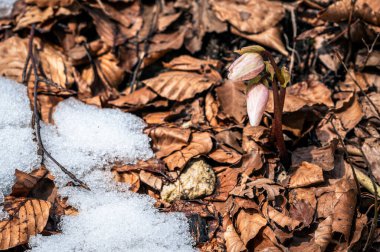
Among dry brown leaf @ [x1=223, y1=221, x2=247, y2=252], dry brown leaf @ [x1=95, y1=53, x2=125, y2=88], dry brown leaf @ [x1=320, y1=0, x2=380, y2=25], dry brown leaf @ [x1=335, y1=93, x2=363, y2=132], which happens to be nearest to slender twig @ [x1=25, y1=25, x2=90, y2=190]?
dry brown leaf @ [x1=95, y1=53, x2=125, y2=88]

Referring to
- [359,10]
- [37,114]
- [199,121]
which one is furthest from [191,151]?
[359,10]

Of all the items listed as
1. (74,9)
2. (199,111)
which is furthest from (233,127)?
(74,9)

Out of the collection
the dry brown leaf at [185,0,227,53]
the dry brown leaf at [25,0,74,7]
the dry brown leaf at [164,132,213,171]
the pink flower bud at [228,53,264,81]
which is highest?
the dry brown leaf at [25,0,74,7]

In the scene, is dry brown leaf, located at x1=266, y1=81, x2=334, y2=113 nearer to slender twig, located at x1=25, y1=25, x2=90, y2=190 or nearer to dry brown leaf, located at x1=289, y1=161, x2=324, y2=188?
dry brown leaf, located at x1=289, y1=161, x2=324, y2=188

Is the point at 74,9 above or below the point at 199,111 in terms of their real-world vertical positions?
above

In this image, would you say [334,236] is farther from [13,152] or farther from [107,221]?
[13,152]

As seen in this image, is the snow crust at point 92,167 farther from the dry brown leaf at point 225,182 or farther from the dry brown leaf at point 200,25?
the dry brown leaf at point 200,25

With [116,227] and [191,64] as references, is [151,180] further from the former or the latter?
[191,64]
